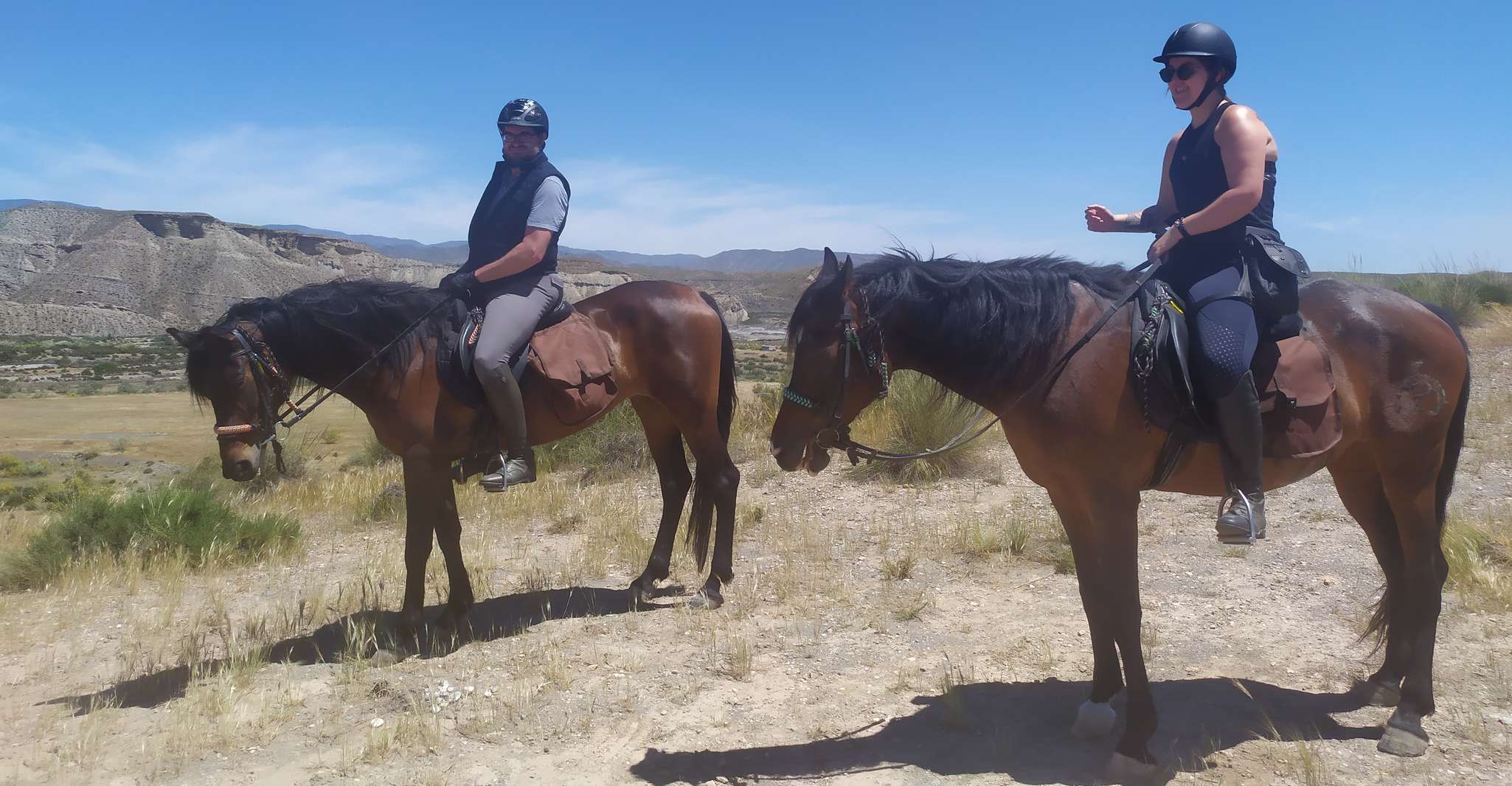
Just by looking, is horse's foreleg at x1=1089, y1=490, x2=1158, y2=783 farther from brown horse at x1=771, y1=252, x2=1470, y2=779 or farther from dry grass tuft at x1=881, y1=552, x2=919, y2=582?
Result: dry grass tuft at x1=881, y1=552, x2=919, y2=582

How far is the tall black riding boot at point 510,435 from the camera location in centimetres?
528

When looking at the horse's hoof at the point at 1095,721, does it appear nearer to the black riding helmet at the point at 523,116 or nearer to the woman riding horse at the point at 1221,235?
the woman riding horse at the point at 1221,235

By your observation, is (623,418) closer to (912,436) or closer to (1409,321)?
(912,436)

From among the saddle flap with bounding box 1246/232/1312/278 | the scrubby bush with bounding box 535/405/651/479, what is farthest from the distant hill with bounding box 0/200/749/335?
the saddle flap with bounding box 1246/232/1312/278

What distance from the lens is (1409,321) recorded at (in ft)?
13.3

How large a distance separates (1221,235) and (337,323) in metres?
4.49

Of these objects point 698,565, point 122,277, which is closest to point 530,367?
point 698,565

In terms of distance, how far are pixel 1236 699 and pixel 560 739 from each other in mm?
3175

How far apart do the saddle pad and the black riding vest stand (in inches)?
15.5

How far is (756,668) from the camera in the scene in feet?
16.4

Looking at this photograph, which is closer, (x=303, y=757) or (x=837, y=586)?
(x=303, y=757)

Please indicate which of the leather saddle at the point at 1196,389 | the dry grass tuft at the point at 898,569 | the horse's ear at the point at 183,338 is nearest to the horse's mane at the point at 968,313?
the leather saddle at the point at 1196,389

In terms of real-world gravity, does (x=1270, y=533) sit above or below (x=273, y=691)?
above

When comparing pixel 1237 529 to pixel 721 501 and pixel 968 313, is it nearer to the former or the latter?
pixel 968 313
